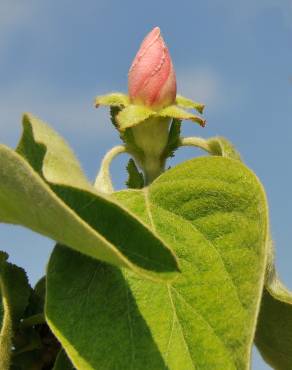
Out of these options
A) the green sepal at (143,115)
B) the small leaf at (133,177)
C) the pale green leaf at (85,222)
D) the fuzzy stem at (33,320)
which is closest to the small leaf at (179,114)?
the green sepal at (143,115)

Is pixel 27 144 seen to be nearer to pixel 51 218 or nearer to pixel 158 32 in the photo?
pixel 51 218

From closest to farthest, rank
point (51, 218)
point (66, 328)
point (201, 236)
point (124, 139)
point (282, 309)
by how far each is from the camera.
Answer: point (51, 218) → point (66, 328) → point (201, 236) → point (282, 309) → point (124, 139)

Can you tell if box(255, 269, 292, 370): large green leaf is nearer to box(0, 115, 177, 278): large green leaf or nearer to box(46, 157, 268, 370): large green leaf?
box(46, 157, 268, 370): large green leaf

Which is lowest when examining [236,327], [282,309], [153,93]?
[282,309]

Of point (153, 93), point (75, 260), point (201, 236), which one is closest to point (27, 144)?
point (75, 260)

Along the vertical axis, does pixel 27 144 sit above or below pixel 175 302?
above

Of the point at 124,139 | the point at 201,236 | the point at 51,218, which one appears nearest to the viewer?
the point at 51,218

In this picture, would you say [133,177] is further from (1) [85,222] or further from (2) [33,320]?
(1) [85,222]
